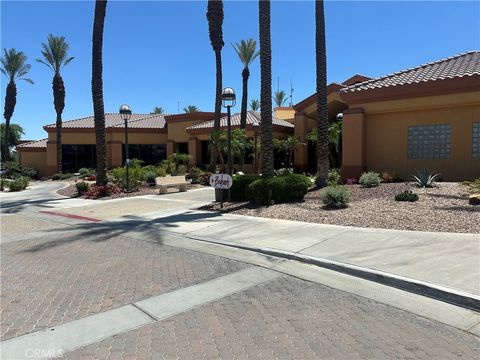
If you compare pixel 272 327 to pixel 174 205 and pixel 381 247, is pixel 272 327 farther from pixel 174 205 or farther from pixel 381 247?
pixel 174 205

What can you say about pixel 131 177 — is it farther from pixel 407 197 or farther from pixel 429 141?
pixel 407 197

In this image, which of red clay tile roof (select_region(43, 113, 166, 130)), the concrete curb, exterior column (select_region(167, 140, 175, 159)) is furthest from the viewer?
red clay tile roof (select_region(43, 113, 166, 130))

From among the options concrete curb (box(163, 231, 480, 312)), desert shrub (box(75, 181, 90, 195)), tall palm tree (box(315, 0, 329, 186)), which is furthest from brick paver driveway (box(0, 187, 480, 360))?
desert shrub (box(75, 181, 90, 195))

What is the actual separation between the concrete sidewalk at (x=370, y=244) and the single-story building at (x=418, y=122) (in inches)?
362

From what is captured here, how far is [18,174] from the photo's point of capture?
37.4 meters

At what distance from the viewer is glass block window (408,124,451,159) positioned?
55.8ft

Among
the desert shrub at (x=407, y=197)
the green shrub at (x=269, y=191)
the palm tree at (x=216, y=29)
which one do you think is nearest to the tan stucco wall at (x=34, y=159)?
the palm tree at (x=216, y=29)

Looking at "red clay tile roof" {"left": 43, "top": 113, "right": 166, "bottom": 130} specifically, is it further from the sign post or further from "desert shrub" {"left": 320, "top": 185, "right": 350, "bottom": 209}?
"desert shrub" {"left": 320, "top": 185, "right": 350, "bottom": 209}

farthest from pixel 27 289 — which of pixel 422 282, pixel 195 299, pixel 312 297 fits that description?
pixel 422 282

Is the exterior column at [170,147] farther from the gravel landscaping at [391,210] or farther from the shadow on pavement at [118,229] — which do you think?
the shadow on pavement at [118,229]

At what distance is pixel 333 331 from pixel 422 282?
1810 millimetres

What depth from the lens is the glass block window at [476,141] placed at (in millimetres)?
16297

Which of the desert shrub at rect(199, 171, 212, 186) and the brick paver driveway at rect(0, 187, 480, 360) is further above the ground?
the desert shrub at rect(199, 171, 212, 186)

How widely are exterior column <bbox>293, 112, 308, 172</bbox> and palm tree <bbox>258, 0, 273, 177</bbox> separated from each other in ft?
46.2
